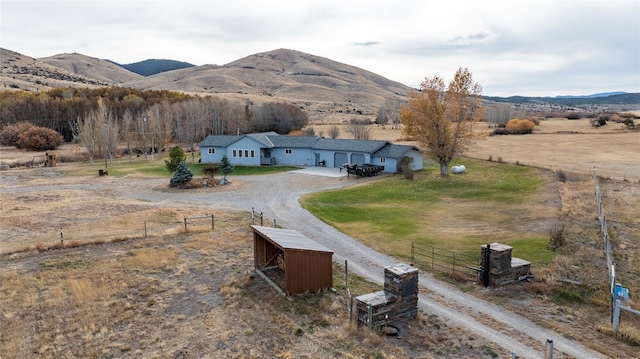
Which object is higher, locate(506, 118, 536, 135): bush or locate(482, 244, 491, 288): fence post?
locate(506, 118, 536, 135): bush

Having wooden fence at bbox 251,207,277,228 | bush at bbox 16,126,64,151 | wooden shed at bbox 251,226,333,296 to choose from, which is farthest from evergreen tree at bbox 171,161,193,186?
bush at bbox 16,126,64,151

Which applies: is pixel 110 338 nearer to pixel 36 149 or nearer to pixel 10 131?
pixel 36 149

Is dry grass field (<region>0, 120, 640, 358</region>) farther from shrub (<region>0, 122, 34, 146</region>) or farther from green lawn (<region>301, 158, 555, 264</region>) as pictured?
shrub (<region>0, 122, 34, 146</region>)

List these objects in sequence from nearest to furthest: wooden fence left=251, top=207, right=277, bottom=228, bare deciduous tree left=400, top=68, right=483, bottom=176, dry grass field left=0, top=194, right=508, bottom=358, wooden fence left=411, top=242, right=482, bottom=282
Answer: dry grass field left=0, top=194, right=508, bottom=358, wooden fence left=411, top=242, right=482, bottom=282, wooden fence left=251, top=207, right=277, bottom=228, bare deciduous tree left=400, top=68, right=483, bottom=176

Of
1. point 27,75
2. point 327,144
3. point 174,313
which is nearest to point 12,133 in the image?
point 327,144

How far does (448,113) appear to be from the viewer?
1592 inches

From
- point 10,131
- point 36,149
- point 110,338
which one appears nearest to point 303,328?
point 110,338

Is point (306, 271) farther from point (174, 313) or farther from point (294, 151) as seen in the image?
point (294, 151)

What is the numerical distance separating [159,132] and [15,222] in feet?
126

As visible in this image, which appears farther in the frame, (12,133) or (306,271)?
(12,133)

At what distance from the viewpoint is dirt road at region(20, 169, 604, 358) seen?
1128 cm

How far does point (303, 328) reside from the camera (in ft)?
39.7

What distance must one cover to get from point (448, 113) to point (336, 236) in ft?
77.4

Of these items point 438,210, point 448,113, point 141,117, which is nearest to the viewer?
point 438,210
